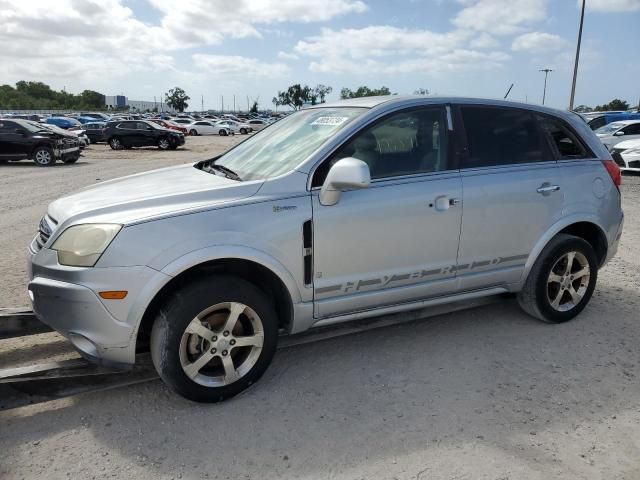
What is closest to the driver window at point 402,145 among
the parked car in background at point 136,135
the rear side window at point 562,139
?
the rear side window at point 562,139

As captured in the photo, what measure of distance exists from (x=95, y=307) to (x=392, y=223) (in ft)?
6.06

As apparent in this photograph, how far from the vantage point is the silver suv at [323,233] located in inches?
114

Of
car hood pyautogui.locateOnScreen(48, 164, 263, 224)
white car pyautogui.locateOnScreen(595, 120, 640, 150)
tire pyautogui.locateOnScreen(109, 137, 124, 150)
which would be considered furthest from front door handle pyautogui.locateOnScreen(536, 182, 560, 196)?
tire pyautogui.locateOnScreen(109, 137, 124, 150)

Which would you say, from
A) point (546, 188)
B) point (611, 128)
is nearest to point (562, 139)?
point (546, 188)

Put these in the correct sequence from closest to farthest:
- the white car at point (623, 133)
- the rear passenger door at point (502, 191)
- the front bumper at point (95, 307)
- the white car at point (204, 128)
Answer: the front bumper at point (95, 307), the rear passenger door at point (502, 191), the white car at point (623, 133), the white car at point (204, 128)

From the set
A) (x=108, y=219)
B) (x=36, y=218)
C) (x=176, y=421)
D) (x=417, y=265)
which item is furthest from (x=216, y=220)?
(x=36, y=218)

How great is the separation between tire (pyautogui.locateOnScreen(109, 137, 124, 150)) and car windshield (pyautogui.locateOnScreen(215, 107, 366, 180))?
2429cm

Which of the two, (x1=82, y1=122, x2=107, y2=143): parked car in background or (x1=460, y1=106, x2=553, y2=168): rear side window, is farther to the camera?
(x1=82, y1=122, x2=107, y2=143): parked car in background

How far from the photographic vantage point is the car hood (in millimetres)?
2975

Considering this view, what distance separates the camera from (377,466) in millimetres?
2607

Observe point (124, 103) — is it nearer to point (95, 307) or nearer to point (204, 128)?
point (204, 128)

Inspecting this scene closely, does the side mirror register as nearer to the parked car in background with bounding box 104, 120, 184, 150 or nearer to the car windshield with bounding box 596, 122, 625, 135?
the car windshield with bounding box 596, 122, 625, 135

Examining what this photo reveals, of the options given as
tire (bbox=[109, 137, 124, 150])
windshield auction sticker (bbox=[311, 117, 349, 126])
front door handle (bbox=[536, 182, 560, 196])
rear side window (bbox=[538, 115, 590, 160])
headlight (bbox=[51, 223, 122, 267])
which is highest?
windshield auction sticker (bbox=[311, 117, 349, 126])

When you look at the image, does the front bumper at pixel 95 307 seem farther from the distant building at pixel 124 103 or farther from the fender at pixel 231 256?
the distant building at pixel 124 103
